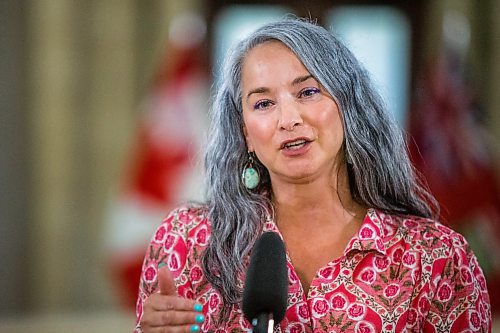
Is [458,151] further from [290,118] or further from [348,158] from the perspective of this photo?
[290,118]

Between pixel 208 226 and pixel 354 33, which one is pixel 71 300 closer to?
pixel 354 33

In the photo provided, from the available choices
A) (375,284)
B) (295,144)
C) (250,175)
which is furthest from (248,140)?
(375,284)

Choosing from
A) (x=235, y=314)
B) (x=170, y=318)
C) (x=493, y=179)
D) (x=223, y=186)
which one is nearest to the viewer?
(x=170, y=318)

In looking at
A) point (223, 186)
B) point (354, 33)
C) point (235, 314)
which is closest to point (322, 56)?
point (223, 186)

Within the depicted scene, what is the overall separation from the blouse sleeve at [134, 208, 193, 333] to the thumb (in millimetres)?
182

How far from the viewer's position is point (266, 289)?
1471 millimetres

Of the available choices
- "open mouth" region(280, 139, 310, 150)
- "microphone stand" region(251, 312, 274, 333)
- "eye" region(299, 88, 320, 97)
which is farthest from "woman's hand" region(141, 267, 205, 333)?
"eye" region(299, 88, 320, 97)

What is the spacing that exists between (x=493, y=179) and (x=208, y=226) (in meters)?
3.11

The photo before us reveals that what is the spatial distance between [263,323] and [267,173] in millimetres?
680

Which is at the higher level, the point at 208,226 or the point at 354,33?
the point at 354,33

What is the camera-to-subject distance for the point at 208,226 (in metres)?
2.00

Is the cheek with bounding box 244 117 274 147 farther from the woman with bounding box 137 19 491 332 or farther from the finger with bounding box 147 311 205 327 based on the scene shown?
the finger with bounding box 147 311 205 327

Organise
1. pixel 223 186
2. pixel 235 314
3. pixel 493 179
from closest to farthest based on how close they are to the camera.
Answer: pixel 235 314, pixel 223 186, pixel 493 179

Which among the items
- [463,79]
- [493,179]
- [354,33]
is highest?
[354,33]
